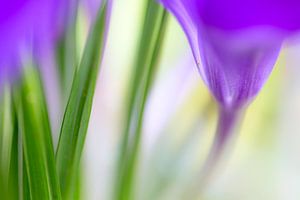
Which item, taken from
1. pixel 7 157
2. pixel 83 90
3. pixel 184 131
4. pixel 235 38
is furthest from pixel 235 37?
pixel 184 131

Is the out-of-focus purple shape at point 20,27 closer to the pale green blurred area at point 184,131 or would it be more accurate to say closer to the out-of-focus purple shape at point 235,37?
the out-of-focus purple shape at point 235,37

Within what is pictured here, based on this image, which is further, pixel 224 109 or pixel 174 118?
pixel 174 118

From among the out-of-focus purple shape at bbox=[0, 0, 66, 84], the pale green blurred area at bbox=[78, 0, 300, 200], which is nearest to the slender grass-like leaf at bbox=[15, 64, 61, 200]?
the out-of-focus purple shape at bbox=[0, 0, 66, 84]

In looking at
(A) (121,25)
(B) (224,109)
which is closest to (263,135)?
(A) (121,25)

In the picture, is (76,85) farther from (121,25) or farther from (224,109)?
(121,25)

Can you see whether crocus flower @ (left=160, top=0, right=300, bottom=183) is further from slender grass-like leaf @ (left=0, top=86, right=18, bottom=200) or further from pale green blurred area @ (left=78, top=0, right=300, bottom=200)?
pale green blurred area @ (left=78, top=0, right=300, bottom=200)

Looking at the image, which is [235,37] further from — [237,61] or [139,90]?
[139,90]
